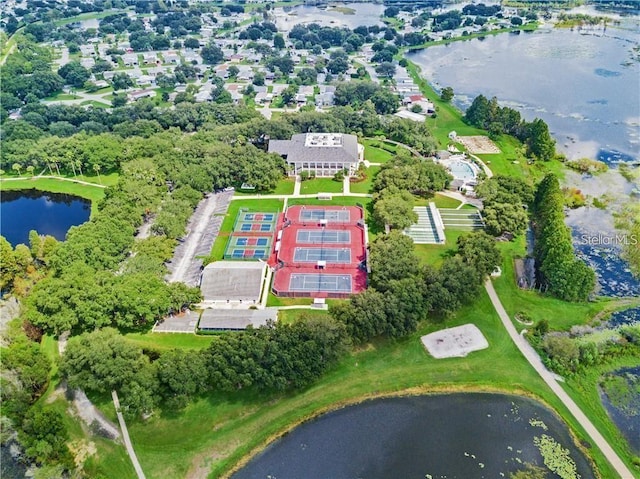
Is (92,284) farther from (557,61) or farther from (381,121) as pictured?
(557,61)

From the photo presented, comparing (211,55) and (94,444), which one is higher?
(211,55)

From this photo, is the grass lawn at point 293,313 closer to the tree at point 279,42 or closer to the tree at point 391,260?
the tree at point 391,260

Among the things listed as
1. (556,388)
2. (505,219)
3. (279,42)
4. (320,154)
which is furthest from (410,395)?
(279,42)

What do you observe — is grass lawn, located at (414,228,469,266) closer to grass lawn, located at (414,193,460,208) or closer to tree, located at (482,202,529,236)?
tree, located at (482,202,529,236)

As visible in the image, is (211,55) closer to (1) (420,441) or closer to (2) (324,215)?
(2) (324,215)

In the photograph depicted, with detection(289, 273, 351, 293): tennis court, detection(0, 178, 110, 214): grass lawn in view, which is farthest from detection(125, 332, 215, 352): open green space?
detection(0, 178, 110, 214): grass lawn
